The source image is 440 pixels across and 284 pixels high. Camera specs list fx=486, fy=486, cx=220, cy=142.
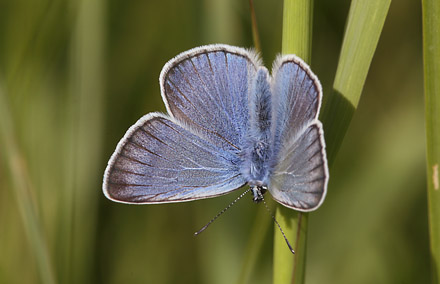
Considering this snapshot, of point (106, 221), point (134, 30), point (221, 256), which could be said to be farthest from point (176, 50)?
point (221, 256)
